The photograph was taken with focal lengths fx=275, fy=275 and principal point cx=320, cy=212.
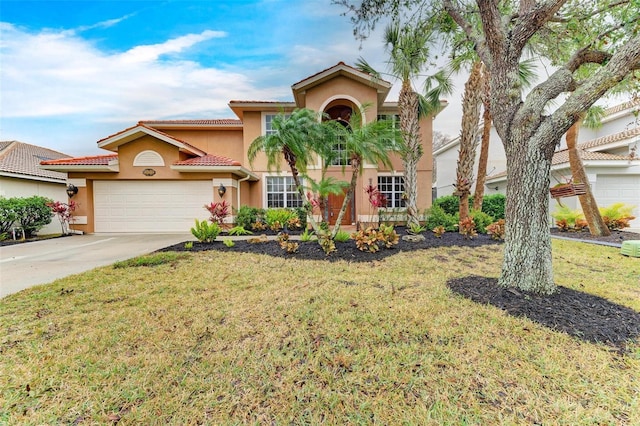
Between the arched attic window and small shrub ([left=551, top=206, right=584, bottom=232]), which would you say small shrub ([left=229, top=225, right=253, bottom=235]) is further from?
small shrub ([left=551, top=206, right=584, bottom=232])

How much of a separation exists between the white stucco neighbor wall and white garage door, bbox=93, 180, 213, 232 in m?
3.34

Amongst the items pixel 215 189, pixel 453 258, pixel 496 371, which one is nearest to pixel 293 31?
pixel 215 189

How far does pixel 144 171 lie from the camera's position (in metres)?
12.2

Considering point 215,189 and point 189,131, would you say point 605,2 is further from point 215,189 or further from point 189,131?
point 189,131

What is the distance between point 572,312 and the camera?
3.70m

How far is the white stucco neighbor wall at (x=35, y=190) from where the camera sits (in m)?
12.4

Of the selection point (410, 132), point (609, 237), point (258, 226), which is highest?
point (410, 132)

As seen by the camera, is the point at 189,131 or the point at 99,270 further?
the point at 189,131

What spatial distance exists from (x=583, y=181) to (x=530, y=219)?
322 inches

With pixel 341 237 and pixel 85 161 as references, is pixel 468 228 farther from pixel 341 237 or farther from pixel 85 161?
pixel 85 161

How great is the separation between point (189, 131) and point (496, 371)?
16.5 metres

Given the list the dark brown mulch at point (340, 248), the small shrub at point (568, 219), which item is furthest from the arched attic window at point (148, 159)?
the small shrub at point (568, 219)

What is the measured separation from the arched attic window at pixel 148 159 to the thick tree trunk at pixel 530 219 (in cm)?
1308

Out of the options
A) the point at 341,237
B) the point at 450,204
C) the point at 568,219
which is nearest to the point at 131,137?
the point at 341,237
